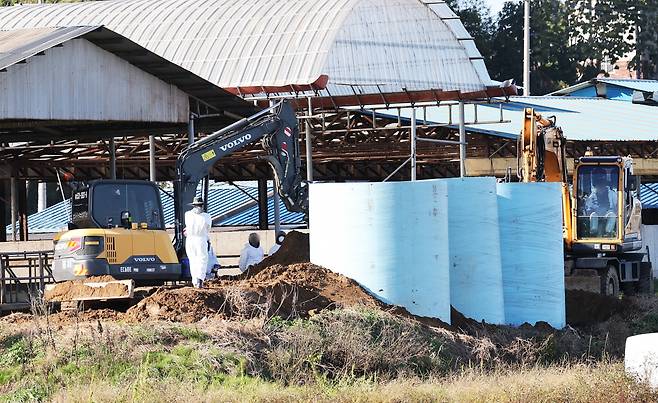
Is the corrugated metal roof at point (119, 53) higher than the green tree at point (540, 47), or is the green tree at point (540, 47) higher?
the green tree at point (540, 47)

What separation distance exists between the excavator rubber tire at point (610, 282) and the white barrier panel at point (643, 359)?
38.1 ft

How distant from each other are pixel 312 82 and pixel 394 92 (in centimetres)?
257

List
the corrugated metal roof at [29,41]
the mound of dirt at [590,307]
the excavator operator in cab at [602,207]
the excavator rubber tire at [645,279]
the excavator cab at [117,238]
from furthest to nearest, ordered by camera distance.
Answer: the excavator rubber tire at [645,279], the excavator operator in cab at [602,207], the mound of dirt at [590,307], the corrugated metal roof at [29,41], the excavator cab at [117,238]

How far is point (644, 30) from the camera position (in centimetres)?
7450

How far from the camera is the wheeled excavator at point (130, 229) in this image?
21812mm

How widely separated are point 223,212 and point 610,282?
25749 millimetres

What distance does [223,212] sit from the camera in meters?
52.5

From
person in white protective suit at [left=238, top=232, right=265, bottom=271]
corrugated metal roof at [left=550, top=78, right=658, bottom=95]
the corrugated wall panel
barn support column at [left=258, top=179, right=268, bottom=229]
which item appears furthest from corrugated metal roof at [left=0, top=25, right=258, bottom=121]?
corrugated metal roof at [left=550, top=78, right=658, bottom=95]

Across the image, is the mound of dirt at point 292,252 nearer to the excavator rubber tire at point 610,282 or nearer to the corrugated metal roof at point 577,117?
the excavator rubber tire at point 610,282

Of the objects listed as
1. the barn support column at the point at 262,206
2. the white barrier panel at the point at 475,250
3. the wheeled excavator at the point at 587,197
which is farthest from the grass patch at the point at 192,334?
the barn support column at the point at 262,206

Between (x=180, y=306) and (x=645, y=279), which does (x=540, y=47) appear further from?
(x=180, y=306)

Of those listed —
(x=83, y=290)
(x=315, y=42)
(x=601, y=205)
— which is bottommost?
(x=83, y=290)

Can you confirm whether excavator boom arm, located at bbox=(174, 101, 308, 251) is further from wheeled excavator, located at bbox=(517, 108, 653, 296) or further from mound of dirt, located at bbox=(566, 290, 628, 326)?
mound of dirt, located at bbox=(566, 290, 628, 326)

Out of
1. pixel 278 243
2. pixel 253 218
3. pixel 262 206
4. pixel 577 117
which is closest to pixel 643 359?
pixel 278 243
